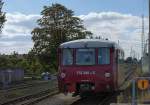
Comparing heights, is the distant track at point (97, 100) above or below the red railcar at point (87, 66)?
below

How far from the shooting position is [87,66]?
2359cm

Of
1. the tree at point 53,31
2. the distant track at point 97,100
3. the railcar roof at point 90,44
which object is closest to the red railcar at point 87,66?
the railcar roof at point 90,44

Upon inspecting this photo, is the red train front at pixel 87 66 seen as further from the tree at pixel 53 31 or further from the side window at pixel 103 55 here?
the tree at pixel 53 31

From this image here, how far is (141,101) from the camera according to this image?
1995 centimetres

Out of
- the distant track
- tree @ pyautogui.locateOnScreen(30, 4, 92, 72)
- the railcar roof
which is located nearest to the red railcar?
the railcar roof

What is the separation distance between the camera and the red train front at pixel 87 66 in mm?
23406

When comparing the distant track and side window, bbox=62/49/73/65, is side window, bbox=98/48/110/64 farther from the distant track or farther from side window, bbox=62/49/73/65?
the distant track

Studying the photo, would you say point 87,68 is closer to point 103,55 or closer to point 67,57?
point 103,55

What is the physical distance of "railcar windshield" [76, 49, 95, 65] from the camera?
23.7m

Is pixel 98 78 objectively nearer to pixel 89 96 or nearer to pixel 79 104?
pixel 79 104

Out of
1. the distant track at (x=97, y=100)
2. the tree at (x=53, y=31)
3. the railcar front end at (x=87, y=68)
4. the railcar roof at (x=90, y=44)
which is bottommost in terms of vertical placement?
the distant track at (x=97, y=100)

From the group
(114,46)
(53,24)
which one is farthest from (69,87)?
(53,24)

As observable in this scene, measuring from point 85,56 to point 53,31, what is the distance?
203 ft

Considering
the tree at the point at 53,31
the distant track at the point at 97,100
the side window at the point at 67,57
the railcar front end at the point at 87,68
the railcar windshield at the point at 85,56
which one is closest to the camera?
the railcar front end at the point at 87,68
